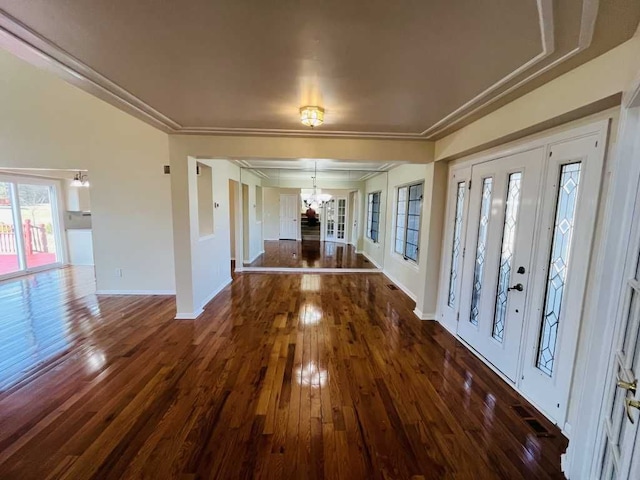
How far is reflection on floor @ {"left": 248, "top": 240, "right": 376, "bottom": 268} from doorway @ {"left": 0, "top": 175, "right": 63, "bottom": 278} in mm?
4601

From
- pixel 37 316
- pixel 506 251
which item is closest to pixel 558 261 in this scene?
pixel 506 251

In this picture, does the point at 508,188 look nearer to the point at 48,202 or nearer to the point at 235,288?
the point at 235,288

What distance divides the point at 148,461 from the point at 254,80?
2572 mm

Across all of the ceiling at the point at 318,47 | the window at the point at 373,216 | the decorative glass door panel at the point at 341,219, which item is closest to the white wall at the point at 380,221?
the window at the point at 373,216

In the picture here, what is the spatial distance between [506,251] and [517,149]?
93cm

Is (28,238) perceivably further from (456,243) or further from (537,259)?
(537,259)

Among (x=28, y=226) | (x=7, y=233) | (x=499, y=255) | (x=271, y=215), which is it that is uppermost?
(x=271, y=215)

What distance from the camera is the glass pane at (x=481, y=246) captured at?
9.52 feet

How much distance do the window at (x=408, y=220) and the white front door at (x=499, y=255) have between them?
177 centimetres

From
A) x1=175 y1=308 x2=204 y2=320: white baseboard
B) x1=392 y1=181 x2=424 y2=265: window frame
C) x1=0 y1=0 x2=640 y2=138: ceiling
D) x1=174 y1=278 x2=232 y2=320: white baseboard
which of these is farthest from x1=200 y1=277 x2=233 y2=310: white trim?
x1=392 y1=181 x2=424 y2=265: window frame

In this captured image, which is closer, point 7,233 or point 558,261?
point 558,261

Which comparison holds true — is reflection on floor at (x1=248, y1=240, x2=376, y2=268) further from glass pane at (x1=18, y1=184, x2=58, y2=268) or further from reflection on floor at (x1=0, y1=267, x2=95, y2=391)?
glass pane at (x1=18, y1=184, x2=58, y2=268)

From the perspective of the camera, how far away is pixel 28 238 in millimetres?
6047

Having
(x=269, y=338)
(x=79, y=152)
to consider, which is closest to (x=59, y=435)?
(x=269, y=338)
